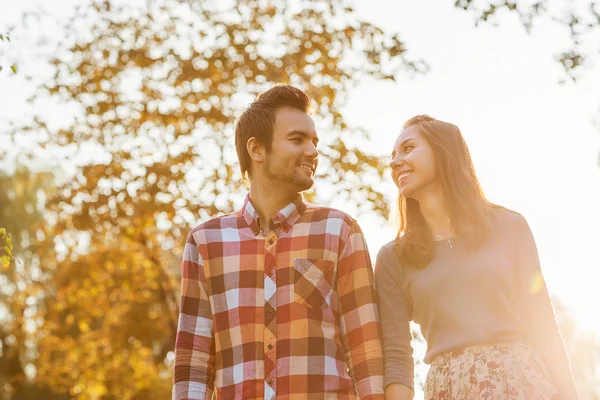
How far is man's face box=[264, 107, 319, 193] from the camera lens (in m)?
4.58

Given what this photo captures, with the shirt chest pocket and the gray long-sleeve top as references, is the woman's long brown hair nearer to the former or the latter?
the gray long-sleeve top

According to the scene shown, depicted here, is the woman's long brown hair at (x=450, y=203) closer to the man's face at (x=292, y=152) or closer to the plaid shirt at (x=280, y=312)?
the plaid shirt at (x=280, y=312)

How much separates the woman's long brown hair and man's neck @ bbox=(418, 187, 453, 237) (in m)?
0.03

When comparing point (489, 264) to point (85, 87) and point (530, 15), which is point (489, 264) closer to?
point (530, 15)

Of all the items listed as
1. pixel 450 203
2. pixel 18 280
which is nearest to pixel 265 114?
pixel 450 203

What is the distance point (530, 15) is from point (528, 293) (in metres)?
2.51

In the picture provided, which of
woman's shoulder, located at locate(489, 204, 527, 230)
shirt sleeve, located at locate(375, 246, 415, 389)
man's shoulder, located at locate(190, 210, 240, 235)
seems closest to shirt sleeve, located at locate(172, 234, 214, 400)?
man's shoulder, located at locate(190, 210, 240, 235)

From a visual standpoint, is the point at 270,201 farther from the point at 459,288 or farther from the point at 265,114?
the point at 459,288

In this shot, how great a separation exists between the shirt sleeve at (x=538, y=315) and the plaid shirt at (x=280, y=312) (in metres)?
0.75

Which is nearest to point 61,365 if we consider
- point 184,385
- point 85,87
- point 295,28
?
point 85,87

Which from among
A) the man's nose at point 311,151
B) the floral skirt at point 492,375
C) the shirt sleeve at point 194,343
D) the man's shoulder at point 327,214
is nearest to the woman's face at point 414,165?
the man's shoulder at point 327,214

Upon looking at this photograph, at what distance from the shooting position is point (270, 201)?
4.71 meters

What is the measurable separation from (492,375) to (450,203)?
0.96 meters

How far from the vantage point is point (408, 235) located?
4625 millimetres
